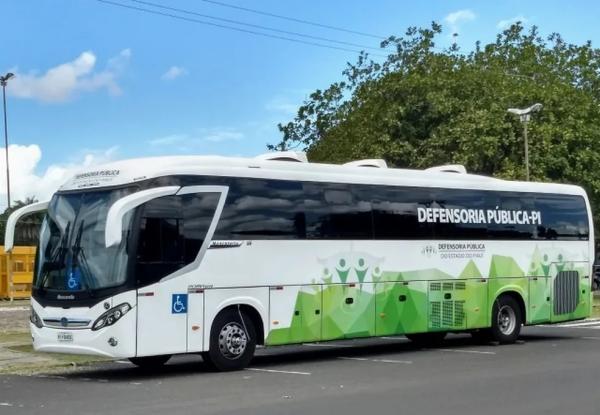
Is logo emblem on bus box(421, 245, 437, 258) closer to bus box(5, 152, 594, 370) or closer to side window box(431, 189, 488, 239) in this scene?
Result: bus box(5, 152, 594, 370)

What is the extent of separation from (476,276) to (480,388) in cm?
703

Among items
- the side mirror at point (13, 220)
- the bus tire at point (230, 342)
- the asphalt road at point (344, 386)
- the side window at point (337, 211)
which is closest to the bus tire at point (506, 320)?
the asphalt road at point (344, 386)

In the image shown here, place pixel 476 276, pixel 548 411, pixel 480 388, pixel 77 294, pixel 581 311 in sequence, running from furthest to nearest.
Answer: pixel 581 311, pixel 476 276, pixel 77 294, pixel 480 388, pixel 548 411

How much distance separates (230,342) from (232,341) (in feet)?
0.15

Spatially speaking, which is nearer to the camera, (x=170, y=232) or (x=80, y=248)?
(x=80, y=248)

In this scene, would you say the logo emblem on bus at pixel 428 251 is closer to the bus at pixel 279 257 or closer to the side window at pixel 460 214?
the bus at pixel 279 257

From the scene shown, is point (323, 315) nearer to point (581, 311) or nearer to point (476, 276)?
point (476, 276)

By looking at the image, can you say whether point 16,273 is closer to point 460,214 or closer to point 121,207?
point 460,214

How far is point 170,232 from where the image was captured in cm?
1419

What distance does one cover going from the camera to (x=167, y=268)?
46.2 ft

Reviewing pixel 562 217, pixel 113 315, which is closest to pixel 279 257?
pixel 113 315

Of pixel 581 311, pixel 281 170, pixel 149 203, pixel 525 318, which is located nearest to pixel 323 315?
pixel 281 170

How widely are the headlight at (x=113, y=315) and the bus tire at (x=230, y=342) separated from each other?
5.18 feet

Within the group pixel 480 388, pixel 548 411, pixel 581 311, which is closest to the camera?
pixel 548 411
